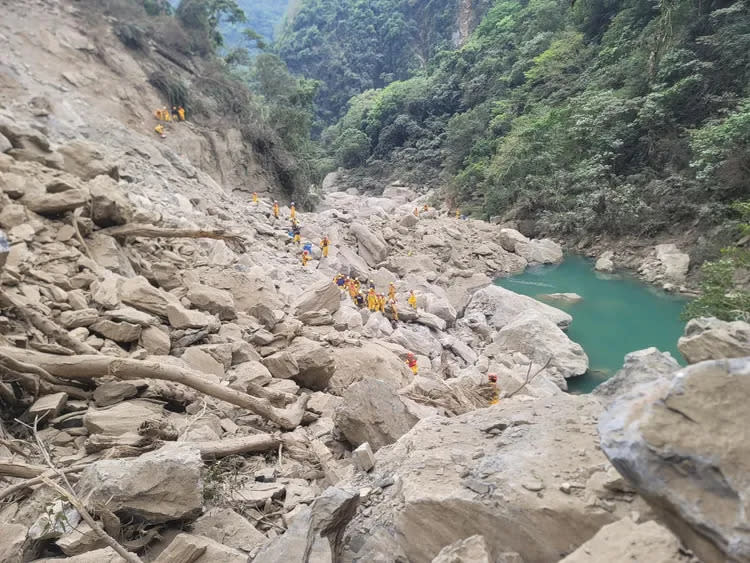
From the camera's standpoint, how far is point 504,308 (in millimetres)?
13055

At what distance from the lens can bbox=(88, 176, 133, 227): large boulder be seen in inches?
255

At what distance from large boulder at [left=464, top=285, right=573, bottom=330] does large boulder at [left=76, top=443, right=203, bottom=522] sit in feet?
35.9

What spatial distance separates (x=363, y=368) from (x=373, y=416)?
7.72ft

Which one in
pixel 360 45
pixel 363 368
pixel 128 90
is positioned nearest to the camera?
pixel 363 368

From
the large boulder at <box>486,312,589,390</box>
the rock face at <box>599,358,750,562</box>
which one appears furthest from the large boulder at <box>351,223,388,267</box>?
the rock face at <box>599,358,750,562</box>

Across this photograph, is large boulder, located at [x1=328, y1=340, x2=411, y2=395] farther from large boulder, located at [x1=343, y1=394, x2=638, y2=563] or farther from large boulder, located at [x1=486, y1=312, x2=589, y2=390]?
large boulder, located at [x1=486, y1=312, x2=589, y2=390]

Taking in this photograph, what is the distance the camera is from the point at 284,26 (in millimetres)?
72312

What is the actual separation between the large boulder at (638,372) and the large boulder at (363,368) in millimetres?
3292

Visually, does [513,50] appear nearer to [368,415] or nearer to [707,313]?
[707,313]

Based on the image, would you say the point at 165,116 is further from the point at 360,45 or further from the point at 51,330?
the point at 360,45

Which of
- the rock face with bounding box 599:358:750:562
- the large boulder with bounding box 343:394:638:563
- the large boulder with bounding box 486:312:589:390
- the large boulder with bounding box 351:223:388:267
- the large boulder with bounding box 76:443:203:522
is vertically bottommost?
the large boulder with bounding box 486:312:589:390

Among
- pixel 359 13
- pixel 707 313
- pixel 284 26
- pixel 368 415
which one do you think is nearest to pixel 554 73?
pixel 707 313

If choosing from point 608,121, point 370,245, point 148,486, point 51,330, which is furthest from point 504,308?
point 148,486

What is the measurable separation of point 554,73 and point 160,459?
97.9 feet
